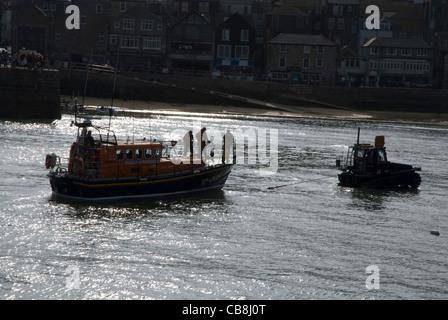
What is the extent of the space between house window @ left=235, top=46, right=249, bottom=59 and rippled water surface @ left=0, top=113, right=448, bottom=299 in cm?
5708

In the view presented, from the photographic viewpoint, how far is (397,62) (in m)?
103

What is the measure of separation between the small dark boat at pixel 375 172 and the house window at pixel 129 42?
203ft

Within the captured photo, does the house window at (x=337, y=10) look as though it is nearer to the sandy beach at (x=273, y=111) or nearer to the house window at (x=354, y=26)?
the house window at (x=354, y=26)

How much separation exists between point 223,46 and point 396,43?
73.8 feet

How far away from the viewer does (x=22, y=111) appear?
65.2 metres

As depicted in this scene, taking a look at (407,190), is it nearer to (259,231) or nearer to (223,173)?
(223,173)

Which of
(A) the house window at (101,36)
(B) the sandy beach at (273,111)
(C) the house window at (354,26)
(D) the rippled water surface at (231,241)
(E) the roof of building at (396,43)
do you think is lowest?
(D) the rippled water surface at (231,241)

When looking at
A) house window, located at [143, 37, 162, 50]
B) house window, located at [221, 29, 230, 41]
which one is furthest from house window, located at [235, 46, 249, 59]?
house window, located at [143, 37, 162, 50]

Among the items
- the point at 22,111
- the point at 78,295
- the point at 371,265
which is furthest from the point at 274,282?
the point at 22,111

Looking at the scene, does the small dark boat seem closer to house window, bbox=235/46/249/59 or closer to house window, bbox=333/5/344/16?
house window, bbox=235/46/249/59

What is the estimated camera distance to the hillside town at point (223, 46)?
3910 inches

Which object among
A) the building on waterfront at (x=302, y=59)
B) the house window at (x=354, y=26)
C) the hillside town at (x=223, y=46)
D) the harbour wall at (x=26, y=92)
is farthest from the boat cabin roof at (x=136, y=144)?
the house window at (x=354, y=26)

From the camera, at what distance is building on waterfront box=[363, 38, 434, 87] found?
10294cm

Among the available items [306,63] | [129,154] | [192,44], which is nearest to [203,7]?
[192,44]
